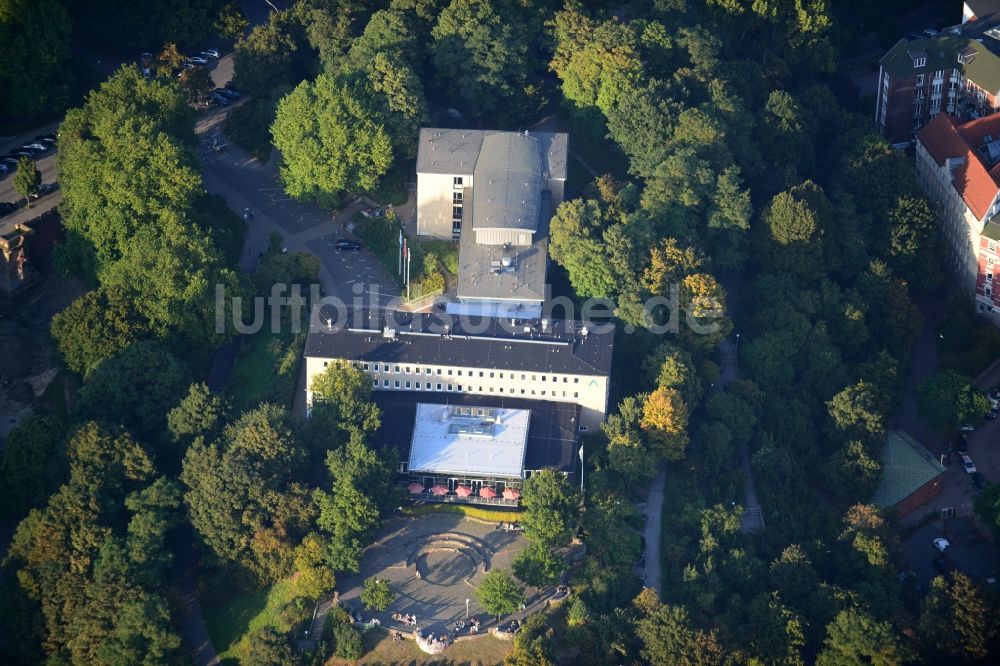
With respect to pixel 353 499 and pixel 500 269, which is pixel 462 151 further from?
pixel 353 499

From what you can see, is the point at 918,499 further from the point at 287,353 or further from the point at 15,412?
the point at 15,412

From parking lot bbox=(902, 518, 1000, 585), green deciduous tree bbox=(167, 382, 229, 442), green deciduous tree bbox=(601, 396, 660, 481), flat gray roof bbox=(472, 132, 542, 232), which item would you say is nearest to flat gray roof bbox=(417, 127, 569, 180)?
flat gray roof bbox=(472, 132, 542, 232)

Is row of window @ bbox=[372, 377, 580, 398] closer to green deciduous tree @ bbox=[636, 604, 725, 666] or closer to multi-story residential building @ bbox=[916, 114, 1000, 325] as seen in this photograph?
green deciduous tree @ bbox=[636, 604, 725, 666]

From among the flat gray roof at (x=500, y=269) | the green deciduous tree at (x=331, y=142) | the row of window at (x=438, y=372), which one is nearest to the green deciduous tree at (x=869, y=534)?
the row of window at (x=438, y=372)

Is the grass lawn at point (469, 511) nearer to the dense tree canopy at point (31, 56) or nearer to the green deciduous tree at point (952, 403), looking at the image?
the green deciduous tree at point (952, 403)

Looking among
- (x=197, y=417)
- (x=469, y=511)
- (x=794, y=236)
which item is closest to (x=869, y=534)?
(x=794, y=236)
